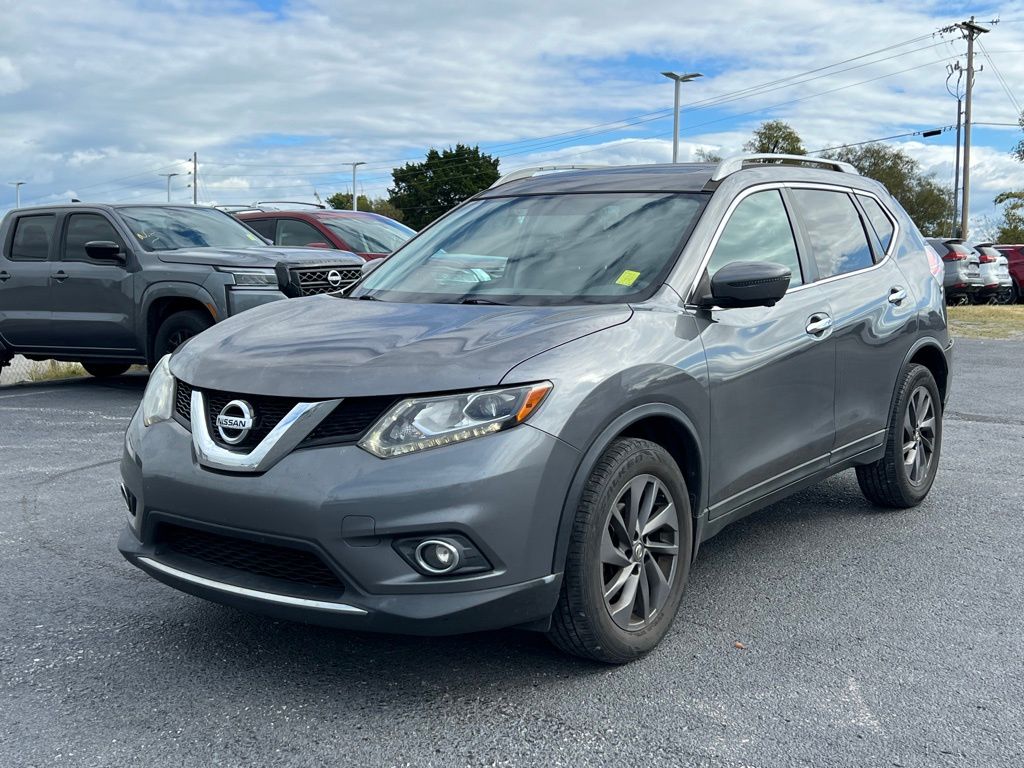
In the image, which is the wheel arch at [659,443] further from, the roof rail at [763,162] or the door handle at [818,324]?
the roof rail at [763,162]

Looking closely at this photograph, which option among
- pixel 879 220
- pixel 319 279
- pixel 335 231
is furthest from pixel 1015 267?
pixel 879 220

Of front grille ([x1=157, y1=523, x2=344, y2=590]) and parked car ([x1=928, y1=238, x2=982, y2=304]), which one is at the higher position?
parked car ([x1=928, y1=238, x2=982, y2=304])

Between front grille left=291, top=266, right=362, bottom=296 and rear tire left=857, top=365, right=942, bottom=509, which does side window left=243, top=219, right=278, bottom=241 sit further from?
rear tire left=857, top=365, right=942, bottom=509

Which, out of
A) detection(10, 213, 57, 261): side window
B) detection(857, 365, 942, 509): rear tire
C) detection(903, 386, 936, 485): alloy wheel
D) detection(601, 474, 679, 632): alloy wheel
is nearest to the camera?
detection(601, 474, 679, 632): alloy wheel

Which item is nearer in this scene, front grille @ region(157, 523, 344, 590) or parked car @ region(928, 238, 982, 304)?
front grille @ region(157, 523, 344, 590)

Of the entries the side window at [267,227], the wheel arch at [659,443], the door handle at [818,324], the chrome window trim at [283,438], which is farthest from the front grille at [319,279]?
the chrome window trim at [283,438]

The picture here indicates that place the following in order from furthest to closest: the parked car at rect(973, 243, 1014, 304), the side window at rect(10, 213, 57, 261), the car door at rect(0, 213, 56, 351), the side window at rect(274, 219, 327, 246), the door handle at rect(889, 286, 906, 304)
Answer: the parked car at rect(973, 243, 1014, 304)
the side window at rect(274, 219, 327, 246)
the side window at rect(10, 213, 57, 261)
the car door at rect(0, 213, 56, 351)
the door handle at rect(889, 286, 906, 304)

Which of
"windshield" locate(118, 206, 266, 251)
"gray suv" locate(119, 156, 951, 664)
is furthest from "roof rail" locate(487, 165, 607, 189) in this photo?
"windshield" locate(118, 206, 266, 251)

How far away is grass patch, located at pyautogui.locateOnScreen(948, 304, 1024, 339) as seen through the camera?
16.5 meters

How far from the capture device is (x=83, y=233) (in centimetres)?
Result: 1020

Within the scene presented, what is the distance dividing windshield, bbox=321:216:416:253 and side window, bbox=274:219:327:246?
17 centimetres

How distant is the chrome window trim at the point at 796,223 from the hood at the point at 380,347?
0.42 metres

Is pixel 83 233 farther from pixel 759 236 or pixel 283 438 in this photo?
pixel 283 438

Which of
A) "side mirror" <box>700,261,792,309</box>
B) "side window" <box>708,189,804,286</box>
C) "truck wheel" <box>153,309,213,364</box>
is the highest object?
"side window" <box>708,189,804,286</box>
